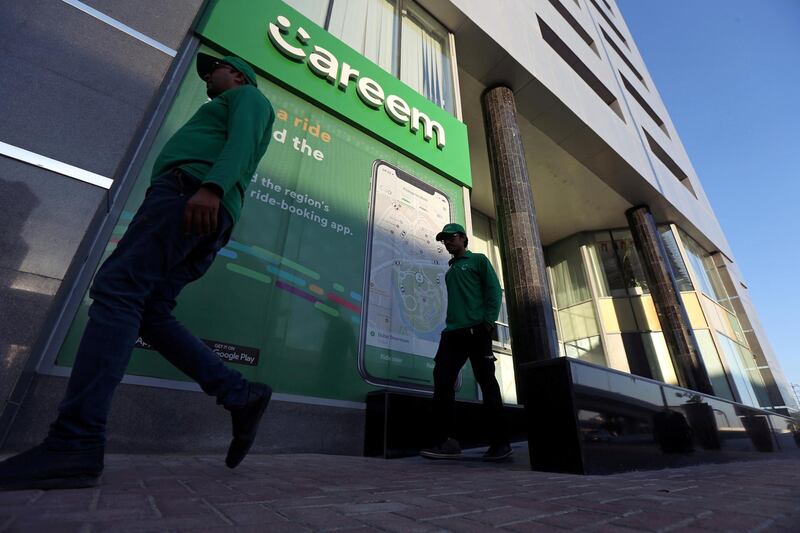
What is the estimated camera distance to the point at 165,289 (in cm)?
154

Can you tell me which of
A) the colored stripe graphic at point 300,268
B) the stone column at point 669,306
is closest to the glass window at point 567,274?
the stone column at point 669,306

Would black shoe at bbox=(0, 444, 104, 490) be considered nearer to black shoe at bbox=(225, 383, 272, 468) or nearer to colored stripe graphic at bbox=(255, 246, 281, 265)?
black shoe at bbox=(225, 383, 272, 468)

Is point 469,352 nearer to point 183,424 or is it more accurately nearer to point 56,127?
point 183,424

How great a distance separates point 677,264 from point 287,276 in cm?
1302

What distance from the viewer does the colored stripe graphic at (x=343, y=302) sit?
335 centimetres

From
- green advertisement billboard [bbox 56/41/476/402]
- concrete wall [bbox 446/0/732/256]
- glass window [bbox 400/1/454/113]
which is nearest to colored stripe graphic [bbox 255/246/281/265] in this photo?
green advertisement billboard [bbox 56/41/476/402]

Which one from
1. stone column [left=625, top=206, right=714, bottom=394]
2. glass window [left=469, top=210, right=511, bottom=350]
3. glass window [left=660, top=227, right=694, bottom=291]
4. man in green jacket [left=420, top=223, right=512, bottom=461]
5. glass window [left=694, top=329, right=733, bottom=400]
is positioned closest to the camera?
man in green jacket [left=420, top=223, right=512, bottom=461]

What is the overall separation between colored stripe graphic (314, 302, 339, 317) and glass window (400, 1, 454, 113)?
3.73 metres

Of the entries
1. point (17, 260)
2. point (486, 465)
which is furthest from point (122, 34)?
point (486, 465)

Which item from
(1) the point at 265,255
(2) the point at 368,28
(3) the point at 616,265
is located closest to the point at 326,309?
(1) the point at 265,255

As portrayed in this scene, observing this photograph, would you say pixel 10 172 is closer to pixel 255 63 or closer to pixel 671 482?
pixel 255 63

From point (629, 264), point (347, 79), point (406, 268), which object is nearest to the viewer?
point (406, 268)

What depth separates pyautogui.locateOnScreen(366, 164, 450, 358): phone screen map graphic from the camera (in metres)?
3.69

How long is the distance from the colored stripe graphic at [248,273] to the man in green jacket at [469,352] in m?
1.48
